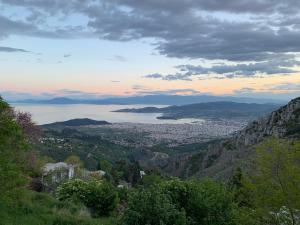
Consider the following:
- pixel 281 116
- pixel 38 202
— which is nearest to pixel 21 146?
pixel 38 202

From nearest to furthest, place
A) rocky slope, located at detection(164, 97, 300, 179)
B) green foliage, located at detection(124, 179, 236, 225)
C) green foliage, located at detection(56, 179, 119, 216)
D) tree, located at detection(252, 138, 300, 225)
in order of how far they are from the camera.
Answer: green foliage, located at detection(124, 179, 236, 225)
tree, located at detection(252, 138, 300, 225)
green foliage, located at detection(56, 179, 119, 216)
rocky slope, located at detection(164, 97, 300, 179)

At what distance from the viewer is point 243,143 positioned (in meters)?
80.6

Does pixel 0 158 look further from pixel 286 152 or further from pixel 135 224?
pixel 286 152

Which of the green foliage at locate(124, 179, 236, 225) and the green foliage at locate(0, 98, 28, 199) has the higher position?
the green foliage at locate(0, 98, 28, 199)

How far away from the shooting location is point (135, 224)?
476 inches

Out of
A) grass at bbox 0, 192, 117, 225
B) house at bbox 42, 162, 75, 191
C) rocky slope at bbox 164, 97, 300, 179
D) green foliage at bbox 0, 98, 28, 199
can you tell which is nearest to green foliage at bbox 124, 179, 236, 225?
grass at bbox 0, 192, 117, 225

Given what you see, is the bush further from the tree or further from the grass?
the grass

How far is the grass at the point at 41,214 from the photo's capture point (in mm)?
13166

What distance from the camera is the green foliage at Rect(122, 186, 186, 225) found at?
1197 centimetres

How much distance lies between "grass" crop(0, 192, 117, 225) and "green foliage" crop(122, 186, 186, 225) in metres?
2.54

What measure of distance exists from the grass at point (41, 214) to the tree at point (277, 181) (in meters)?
5.76

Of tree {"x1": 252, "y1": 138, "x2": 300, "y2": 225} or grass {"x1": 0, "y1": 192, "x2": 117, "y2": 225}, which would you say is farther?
grass {"x1": 0, "y1": 192, "x2": 117, "y2": 225}

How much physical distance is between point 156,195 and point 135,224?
1044 mm

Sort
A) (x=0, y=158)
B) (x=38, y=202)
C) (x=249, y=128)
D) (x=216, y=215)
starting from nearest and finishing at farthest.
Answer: (x=0, y=158), (x=216, y=215), (x=38, y=202), (x=249, y=128)
